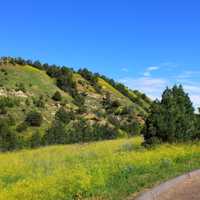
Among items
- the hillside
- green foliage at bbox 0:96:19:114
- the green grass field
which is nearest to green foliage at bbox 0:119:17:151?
the hillside

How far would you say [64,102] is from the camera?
250 ft

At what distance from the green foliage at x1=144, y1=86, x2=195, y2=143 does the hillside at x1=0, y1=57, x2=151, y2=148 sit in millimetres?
28115

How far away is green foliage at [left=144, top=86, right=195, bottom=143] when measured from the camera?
20641mm

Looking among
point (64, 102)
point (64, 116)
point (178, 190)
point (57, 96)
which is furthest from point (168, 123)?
point (57, 96)

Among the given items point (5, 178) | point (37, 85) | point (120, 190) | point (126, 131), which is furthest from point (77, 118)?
point (120, 190)

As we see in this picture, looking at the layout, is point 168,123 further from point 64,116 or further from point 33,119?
point 64,116

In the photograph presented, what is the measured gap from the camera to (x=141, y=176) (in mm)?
11680

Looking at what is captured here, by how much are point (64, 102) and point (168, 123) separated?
5607 centimetres

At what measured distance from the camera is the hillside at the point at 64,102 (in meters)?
61.8

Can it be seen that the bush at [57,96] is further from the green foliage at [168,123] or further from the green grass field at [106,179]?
the green grass field at [106,179]

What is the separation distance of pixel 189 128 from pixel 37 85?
59495 millimetres

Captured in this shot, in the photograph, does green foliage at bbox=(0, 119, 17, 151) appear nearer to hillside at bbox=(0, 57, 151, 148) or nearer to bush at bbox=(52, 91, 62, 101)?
hillside at bbox=(0, 57, 151, 148)

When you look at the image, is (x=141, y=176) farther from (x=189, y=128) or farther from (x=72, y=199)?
(x=189, y=128)

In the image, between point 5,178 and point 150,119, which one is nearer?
point 5,178
